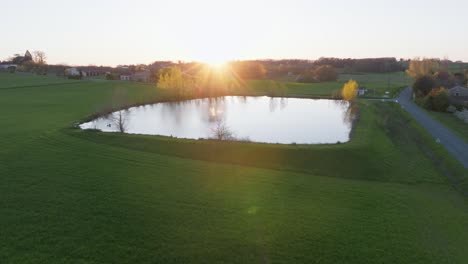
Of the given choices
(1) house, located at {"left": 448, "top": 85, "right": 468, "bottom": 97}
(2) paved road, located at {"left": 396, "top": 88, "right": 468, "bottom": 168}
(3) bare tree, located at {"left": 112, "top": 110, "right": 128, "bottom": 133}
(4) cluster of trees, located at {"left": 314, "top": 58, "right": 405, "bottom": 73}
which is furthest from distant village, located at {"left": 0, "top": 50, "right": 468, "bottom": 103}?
(3) bare tree, located at {"left": 112, "top": 110, "right": 128, "bottom": 133}

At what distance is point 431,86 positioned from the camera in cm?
6662

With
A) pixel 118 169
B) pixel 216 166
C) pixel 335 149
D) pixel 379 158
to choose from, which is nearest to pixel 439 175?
pixel 379 158

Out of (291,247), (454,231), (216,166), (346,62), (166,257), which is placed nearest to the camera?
(166,257)

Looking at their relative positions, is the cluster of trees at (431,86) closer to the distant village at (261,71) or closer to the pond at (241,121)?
the distant village at (261,71)

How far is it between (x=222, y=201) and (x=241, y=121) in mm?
30021

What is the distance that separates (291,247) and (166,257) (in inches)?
205

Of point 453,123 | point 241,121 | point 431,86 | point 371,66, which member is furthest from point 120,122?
point 371,66

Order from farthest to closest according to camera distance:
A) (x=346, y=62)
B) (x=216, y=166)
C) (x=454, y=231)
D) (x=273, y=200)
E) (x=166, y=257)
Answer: (x=346, y=62) → (x=216, y=166) → (x=273, y=200) → (x=454, y=231) → (x=166, y=257)

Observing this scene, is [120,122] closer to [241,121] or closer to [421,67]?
[241,121]

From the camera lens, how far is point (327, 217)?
16.6m

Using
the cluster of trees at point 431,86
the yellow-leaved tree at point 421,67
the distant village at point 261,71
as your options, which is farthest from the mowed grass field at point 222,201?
the yellow-leaved tree at point 421,67

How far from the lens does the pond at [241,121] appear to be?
123ft

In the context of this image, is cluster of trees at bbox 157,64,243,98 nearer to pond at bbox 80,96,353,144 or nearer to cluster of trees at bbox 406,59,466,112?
pond at bbox 80,96,353,144

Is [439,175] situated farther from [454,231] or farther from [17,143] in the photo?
[17,143]
